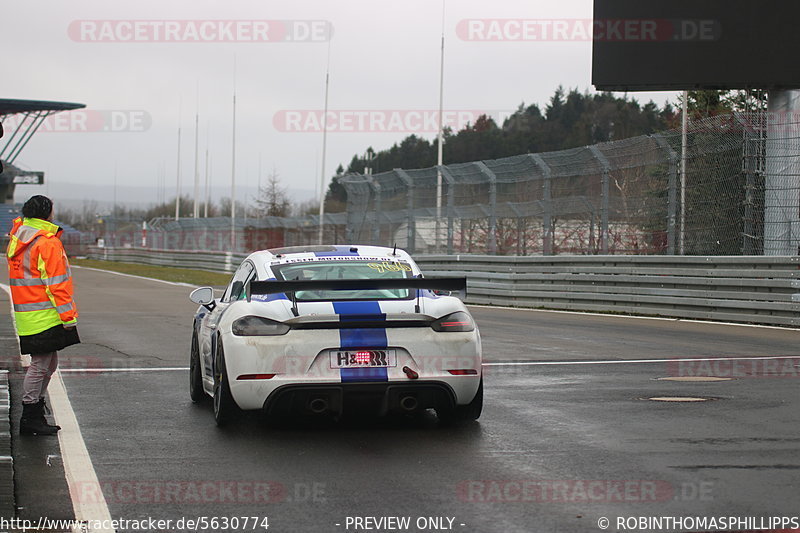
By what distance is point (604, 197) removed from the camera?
20469 millimetres

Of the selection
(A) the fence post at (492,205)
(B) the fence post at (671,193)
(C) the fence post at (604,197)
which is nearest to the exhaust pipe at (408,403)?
(B) the fence post at (671,193)

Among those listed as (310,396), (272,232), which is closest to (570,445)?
(310,396)

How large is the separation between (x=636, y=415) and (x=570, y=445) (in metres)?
1.37

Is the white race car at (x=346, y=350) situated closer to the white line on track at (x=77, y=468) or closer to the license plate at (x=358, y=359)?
the license plate at (x=358, y=359)

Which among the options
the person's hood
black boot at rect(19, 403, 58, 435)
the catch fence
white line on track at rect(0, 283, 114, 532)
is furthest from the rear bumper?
the catch fence

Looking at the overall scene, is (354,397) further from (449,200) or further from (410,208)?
(410,208)

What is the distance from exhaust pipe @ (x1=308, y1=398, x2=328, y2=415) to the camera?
7.68 metres

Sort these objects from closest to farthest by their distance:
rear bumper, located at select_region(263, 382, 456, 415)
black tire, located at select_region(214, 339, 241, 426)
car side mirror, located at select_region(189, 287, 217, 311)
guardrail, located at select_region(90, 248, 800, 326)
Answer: rear bumper, located at select_region(263, 382, 456, 415) → black tire, located at select_region(214, 339, 241, 426) → car side mirror, located at select_region(189, 287, 217, 311) → guardrail, located at select_region(90, 248, 800, 326)

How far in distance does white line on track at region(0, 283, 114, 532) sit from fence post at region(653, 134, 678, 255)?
458 inches

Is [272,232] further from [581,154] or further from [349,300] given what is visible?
[349,300]

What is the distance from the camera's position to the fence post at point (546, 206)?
870 inches

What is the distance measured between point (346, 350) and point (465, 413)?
1.12m

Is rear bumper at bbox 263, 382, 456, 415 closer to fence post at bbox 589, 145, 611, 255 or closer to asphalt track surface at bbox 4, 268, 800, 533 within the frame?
asphalt track surface at bbox 4, 268, 800, 533

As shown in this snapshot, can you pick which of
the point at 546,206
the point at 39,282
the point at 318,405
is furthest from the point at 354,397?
the point at 546,206
